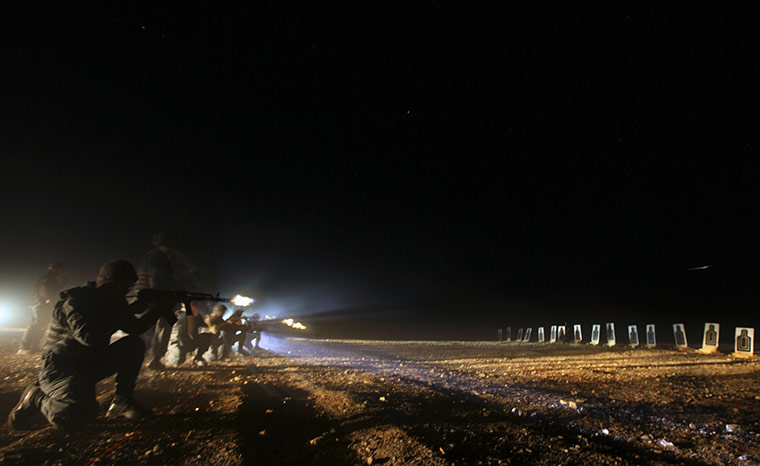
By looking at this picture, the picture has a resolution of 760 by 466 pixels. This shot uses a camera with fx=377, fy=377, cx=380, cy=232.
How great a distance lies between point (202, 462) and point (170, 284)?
7.40m

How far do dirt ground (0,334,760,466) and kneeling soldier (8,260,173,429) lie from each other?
218mm

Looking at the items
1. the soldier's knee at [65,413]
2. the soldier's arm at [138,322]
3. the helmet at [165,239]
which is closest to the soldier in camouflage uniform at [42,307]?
the helmet at [165,239]

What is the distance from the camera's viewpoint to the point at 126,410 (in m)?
4.43

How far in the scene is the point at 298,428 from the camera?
405 centimetres

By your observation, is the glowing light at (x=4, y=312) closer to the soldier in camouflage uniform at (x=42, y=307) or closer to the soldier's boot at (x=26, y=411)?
the soldier in camouflage uniform at (x=42, y=307)

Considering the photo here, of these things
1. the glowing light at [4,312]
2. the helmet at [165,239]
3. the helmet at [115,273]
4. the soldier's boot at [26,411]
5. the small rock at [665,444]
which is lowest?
the glowing light at [4,312]

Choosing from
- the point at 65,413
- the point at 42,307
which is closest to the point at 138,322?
the point at 65,413

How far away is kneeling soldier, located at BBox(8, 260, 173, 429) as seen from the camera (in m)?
4.03

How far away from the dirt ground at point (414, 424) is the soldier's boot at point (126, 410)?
129mm

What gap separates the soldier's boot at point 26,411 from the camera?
13.2 feet

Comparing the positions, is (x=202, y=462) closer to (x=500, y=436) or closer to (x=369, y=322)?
(x=500, y=436)

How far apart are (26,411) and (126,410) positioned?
917mm

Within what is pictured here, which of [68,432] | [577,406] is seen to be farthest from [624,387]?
[68,432]

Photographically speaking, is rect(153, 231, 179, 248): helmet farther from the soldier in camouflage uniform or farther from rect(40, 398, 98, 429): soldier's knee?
rect(40, 398, 98, 429): soldier's knee
